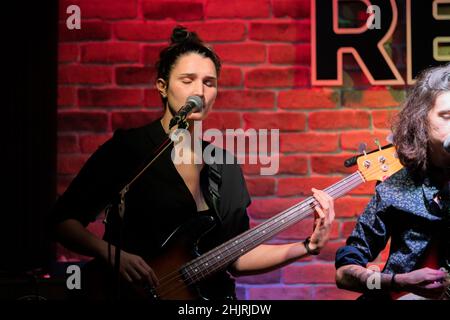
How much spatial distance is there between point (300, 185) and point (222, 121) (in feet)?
1.62

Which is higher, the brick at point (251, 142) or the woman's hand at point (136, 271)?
the brick at point (251, 142)

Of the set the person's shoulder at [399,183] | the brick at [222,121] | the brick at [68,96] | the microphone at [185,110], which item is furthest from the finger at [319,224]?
the brick at [68,96]

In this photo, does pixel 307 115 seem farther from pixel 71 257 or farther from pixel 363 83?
pixel 71 257

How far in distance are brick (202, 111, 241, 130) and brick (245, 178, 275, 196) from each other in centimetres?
28

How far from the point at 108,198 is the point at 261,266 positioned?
726 millimetres

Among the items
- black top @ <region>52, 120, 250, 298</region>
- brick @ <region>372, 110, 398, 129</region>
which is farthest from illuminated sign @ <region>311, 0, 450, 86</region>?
black top @ <region>52, 120, 250, 298</region>

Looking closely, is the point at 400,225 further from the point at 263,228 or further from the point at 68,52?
the point at 68,52

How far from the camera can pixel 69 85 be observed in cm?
359

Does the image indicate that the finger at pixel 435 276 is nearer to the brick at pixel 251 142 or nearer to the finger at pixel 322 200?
the finger at pixel 322 200

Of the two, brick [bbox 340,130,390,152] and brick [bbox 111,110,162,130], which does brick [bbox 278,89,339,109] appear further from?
brick [bbox 111,110,162,130]

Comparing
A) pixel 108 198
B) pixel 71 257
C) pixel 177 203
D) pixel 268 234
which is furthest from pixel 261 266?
pixel 71 257

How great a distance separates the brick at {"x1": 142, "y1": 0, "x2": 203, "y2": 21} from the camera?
3.59 metres

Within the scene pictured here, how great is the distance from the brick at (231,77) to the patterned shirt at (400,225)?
1.00 m

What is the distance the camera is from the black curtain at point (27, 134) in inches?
137
